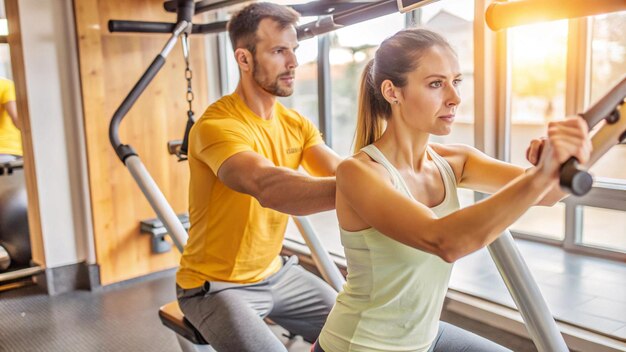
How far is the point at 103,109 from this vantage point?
12.8 feet

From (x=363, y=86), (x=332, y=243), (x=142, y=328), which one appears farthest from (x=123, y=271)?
(x=363, y=86)

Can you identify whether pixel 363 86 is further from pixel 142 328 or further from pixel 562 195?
pixel 142 328

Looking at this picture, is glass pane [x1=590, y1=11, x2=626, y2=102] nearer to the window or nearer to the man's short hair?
the window

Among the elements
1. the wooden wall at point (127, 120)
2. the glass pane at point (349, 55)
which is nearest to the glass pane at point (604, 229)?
the glass pane at point (349, 55)

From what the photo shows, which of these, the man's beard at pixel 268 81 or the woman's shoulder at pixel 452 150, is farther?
the man's beard at pixel 268 81

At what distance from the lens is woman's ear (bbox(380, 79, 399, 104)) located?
4.75ft

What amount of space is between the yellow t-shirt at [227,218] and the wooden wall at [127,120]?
197 cm

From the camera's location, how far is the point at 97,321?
11.6ft

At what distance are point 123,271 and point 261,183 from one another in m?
2.64

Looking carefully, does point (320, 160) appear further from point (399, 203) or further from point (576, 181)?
point (576, 181)

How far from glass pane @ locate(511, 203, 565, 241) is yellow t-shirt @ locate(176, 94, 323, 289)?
12.6ft

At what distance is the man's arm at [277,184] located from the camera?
1.68 m

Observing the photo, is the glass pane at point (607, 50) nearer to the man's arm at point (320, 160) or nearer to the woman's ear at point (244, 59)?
the man's arm at point (320, 160)

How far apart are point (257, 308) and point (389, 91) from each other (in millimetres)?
964
